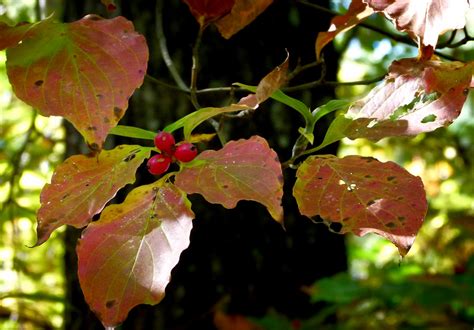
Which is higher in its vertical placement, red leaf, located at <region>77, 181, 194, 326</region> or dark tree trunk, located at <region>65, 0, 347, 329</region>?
red leaf, located at <region>77, 181, 194, 326</region>

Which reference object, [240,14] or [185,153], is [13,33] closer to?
[185,153]

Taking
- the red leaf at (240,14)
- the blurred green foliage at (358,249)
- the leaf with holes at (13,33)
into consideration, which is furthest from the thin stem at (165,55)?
the leaf with holes at (13,33)

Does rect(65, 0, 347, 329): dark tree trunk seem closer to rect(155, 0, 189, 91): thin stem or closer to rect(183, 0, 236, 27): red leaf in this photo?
rect(155, 0, 189, 91): thin stem

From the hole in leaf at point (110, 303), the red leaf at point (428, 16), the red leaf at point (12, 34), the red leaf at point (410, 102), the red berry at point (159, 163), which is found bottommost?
the hole in leaf at point (110, 303)

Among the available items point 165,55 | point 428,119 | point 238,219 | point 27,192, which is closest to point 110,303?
point 428,119

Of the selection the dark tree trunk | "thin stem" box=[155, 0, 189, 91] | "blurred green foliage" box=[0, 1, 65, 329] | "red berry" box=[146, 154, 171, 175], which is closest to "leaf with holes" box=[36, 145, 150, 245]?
"red berry" box=[146, 154, 171, 175]

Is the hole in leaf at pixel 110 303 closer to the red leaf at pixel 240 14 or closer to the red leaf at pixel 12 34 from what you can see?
the red leaf at pixel 12 34
